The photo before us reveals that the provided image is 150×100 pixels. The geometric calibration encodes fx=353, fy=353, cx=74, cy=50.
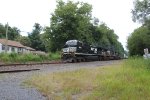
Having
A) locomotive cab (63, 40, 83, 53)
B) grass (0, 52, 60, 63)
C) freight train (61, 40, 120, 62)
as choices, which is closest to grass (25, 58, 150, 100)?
grass (0, 52, 60, 63)

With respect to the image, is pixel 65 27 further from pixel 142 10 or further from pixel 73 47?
pixel 73 47

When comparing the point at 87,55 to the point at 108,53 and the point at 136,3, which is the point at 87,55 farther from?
the point at 136,3

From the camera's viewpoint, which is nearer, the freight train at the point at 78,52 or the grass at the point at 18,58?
the grass at the point at 18,58

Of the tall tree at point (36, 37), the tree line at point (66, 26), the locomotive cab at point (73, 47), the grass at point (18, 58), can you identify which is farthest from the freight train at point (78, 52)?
the tall tree at point (36, 37)

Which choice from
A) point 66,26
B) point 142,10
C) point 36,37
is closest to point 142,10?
point 142,10

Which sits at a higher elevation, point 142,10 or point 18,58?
point 142,10

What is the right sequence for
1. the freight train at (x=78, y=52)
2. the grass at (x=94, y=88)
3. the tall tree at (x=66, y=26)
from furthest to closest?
1. the tall tree at (x=66, y=26)
2. the freight train at (x=78, y=52)
3. the grass at (x=94, y=88)

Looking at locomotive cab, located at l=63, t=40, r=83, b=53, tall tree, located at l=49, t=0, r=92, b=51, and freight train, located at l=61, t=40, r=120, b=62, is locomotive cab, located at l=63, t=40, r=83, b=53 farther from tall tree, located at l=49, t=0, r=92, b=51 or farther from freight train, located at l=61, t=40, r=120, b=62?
tall tree, located at l=49, t=0, r=92, b=51

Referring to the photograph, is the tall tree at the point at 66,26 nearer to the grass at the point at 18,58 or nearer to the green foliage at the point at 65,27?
the green foliage at the point at 65,27

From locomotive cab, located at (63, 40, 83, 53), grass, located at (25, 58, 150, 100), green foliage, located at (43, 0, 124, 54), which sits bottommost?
grass, located at (25, 58, 150, 100)

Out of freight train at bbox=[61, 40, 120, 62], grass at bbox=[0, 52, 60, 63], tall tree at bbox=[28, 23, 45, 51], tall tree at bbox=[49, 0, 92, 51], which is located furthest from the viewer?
tall tree at bbox=[28, 23, 45, 51]

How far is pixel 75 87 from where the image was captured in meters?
14.5

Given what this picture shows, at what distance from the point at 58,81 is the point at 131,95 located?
5.76 m

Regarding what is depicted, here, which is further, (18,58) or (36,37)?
(36,37)
